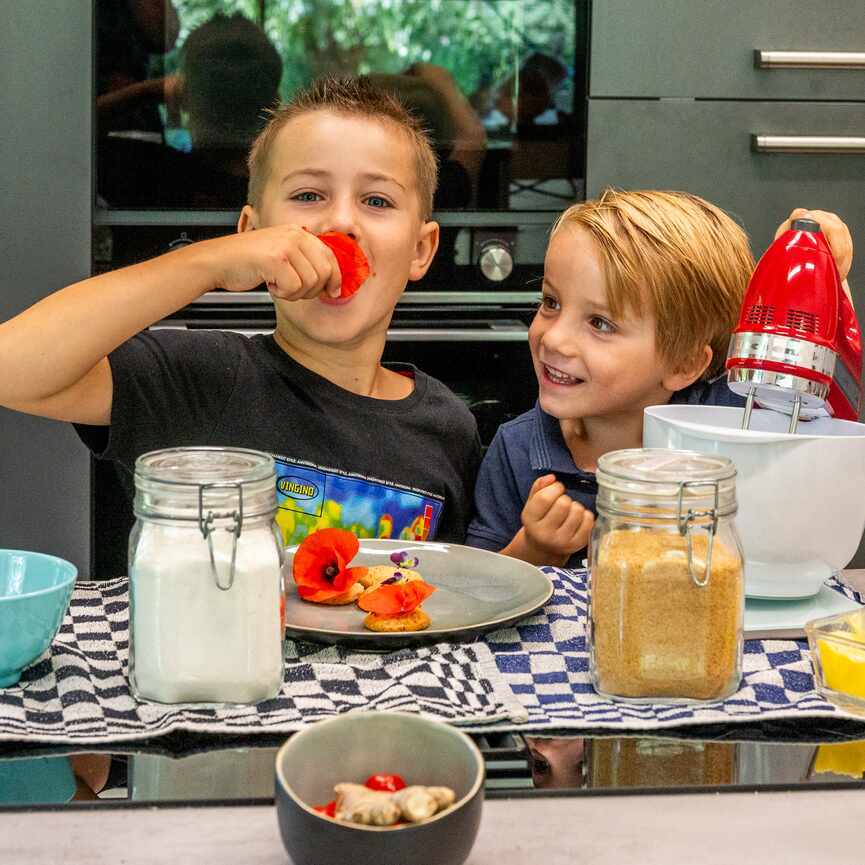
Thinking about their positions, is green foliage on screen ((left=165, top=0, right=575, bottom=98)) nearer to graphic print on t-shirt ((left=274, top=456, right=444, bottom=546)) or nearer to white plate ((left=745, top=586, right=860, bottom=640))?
graphic print on t-shirt ((left=274, top=456, right=444, bottom=546))

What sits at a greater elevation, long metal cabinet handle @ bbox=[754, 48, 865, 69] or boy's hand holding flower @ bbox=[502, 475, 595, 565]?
long metal cabinet handle @ bbox=[754, 48, 865, 69]

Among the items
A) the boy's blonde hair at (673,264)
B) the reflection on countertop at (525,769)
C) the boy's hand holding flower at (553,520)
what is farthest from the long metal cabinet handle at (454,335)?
the reflection on countertop at (525,769)

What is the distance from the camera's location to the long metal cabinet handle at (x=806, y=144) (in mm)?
1994

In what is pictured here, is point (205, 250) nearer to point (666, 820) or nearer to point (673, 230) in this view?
point (673, 230)

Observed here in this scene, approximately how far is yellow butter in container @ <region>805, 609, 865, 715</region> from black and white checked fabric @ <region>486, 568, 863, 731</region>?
12 millimetres

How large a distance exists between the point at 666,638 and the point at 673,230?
26.3 inches

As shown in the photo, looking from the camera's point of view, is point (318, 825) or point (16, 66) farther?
point (16, 66)

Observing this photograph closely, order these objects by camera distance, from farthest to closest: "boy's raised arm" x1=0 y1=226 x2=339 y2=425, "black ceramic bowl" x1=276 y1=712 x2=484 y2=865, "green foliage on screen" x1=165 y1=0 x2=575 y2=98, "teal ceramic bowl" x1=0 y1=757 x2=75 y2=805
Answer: "green foliage on screen" x1=165 y1=0 x2=575 y2=98 < "boy's raised arm" x1=0 y1=226 x2=339 y2=425 < "teal ceramic bowl" x1=0 y1=757 x2=75 y2=805 < "black ceramic bowl" x1=276 y1=712 x2=484 y2=865

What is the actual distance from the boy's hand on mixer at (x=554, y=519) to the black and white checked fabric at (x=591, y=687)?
0.53 ft

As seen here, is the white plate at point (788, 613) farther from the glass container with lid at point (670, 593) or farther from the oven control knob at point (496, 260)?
the oven control knob at point (496, 260)

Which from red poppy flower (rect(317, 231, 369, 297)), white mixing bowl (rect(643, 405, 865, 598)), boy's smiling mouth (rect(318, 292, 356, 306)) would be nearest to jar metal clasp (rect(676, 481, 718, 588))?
white mixing bowl (rect(643, 405, 865, 598))

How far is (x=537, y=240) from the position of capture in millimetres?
2051

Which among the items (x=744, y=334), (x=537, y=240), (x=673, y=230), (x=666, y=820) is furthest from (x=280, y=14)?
(x=666, y=820)

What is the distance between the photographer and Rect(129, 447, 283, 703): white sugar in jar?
29.2 inches
